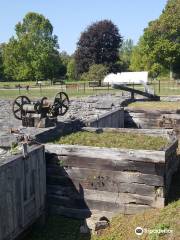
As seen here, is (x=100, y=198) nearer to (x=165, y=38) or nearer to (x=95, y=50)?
(x=165, y=38)

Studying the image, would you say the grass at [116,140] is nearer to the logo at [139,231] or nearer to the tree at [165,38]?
the logo at [139,231]

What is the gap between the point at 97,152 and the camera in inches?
333

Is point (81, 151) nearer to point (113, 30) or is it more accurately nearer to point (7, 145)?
point (7, 145)

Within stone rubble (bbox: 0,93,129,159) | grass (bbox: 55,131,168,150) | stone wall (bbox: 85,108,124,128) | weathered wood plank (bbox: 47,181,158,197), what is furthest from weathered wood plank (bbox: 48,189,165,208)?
stone rubble (bbox: 0,93,129,159)

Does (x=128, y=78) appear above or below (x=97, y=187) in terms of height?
above

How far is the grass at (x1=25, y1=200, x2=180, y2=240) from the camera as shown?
23.4 feet

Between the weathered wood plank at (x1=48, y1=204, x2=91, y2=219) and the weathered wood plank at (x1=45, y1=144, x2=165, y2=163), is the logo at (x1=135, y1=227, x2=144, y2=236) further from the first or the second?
the weathered wood plank at (x1=48, y1=204, x2=91, y2=219)

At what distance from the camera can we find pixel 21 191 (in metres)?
7.49

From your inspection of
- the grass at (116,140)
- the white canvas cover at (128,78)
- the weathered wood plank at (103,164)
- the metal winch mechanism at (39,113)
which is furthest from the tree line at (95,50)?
the weathered wood plank at (103,164)

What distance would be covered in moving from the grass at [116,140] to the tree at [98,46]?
119ft

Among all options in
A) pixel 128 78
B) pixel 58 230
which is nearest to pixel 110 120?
pixel 58 230

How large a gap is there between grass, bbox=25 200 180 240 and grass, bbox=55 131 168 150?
1.67 meters

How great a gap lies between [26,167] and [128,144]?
8.88 ft

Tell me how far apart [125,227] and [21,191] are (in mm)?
2054
